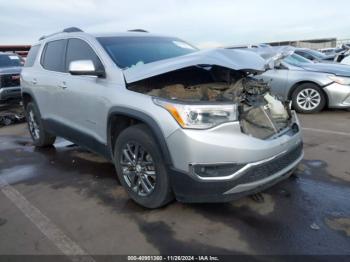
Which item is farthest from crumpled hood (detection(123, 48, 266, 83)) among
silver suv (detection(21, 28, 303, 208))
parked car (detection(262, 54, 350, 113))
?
parked car (detection(262, 54, 350, 113))

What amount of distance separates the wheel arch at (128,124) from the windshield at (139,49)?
1.81ft

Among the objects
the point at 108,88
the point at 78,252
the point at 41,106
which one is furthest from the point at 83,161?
the point at 78,252

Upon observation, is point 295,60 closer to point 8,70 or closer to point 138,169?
point 138,169

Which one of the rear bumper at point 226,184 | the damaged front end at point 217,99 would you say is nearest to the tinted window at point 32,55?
the damaged front end at point 217,99

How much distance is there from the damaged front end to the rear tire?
113 inches

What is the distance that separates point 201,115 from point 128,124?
3.38 ft

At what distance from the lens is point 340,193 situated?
379 centimetres

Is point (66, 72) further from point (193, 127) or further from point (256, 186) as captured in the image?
point (256, 186)

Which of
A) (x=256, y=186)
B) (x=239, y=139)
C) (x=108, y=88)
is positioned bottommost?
(x=256, y=186)

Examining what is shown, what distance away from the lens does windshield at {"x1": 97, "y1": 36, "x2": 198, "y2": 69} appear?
4.09 m

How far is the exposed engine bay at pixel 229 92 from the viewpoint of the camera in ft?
11.0

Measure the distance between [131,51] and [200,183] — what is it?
1970 mm

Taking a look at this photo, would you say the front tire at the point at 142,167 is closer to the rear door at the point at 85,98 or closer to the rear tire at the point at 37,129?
the rear door at the point at 85,98

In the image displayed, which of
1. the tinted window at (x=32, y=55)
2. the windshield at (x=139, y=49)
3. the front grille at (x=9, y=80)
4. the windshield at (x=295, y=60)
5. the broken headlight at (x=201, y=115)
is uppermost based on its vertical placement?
Result: the windshield at (x=139, y=49)
